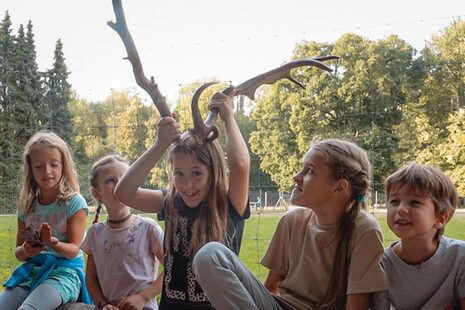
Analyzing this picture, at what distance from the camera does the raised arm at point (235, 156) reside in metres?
1.68

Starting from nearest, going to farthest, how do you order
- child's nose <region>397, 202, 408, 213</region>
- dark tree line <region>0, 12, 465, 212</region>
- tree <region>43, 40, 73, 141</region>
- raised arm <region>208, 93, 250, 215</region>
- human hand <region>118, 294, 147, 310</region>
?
child's nose <region>397, 202, 408, 213</region> → raised arm <region>208, 93, 250, 215</region> → human hand <region>118, 294, 147, 310</region> → dark tree line <region>0, 12, 465, 212</region> → tree <region>43, 40, 73, 141</region>

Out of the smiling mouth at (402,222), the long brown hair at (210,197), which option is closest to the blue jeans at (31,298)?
the long brown hair at (210,197)

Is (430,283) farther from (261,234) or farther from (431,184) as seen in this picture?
(261,234)

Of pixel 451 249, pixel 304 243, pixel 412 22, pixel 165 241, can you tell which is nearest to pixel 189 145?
pixel 165 241

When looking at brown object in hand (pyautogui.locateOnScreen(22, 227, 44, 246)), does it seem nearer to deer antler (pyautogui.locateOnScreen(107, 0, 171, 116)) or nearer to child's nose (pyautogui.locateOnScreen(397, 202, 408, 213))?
deer antler (pyautogui.locateOnScreen(107, 0, 171, 116))

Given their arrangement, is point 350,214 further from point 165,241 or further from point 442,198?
point 165,241

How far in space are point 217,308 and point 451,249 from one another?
63 cm

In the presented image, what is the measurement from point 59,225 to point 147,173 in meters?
0.65

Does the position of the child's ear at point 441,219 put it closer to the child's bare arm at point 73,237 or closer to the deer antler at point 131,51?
the deer antler at point 131,51

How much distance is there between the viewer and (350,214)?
164 centimetres

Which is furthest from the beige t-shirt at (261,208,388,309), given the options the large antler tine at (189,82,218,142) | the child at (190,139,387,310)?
the large antler tine at (189,82,218,142)

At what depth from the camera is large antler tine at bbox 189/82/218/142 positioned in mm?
1703

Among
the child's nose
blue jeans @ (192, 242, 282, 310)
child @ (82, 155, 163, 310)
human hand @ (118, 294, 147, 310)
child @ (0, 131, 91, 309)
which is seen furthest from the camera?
child @ (0, 131, 91, 309)

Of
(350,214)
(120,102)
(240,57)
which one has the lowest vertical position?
(350,214)
